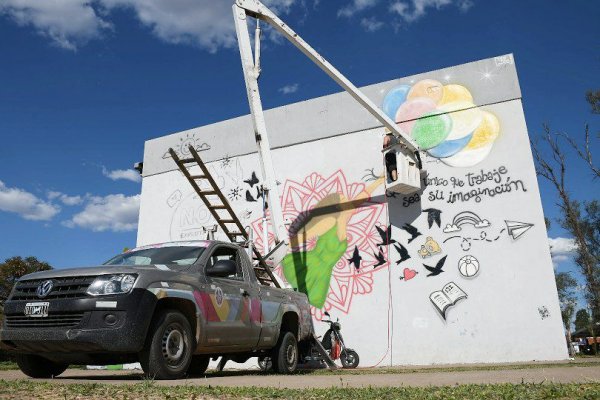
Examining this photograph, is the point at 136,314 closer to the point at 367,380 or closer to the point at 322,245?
the point at 367,380

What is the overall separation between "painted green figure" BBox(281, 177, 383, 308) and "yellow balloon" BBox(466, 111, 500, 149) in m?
2.49

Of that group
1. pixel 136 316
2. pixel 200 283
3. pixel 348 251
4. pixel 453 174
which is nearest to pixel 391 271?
pixel 348 251

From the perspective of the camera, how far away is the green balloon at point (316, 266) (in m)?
13.4

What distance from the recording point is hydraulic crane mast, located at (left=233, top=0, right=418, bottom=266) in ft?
39.3

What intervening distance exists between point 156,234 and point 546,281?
38.7 feet

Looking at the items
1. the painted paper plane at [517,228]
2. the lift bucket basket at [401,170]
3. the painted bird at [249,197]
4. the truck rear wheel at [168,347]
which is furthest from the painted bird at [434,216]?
the truck rear wheel at [168,347]

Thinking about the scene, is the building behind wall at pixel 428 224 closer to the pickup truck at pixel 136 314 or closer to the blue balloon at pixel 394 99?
the blue balloon at pixel 394 99

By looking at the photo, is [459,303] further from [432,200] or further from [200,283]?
[200,283]

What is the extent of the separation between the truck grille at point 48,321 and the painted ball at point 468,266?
886cm

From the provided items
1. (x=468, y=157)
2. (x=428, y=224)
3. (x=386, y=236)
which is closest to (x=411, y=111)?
(x=468, y=157)

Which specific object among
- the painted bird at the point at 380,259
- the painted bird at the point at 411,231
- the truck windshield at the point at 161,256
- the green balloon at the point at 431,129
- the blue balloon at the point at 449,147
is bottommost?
the truck windshield at the point at 161,256

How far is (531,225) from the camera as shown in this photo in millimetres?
11539

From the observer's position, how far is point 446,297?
1184 cm

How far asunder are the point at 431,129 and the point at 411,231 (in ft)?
8.89
